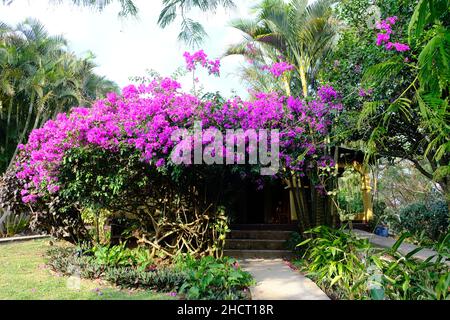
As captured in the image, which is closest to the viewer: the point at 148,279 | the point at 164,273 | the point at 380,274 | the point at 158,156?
the point at 380,274

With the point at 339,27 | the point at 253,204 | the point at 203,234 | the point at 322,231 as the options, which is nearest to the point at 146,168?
the point at 203,234

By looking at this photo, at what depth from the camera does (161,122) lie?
223 inches

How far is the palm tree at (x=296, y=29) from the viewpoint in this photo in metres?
8.69

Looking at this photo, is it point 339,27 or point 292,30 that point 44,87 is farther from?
point 339,27

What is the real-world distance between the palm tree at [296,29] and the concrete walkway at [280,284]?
3.91 m

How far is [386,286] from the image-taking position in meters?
4.12

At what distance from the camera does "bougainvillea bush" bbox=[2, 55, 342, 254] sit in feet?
19.2

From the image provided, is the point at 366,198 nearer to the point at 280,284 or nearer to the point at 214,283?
the point at 280,284

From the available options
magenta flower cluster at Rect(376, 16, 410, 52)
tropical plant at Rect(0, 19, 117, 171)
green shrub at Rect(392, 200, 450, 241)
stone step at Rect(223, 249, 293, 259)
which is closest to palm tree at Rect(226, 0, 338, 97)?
magenta flower cluster at Rect(376, 16, 410, 52)

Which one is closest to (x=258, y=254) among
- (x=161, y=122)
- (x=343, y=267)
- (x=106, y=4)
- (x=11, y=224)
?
(x=343, y=267)

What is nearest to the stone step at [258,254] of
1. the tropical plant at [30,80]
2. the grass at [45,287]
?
the grass at [45,287]

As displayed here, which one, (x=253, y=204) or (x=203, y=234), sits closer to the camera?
(x=203, y=234)

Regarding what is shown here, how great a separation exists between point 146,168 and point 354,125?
372 cm

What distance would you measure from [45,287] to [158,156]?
244cm
